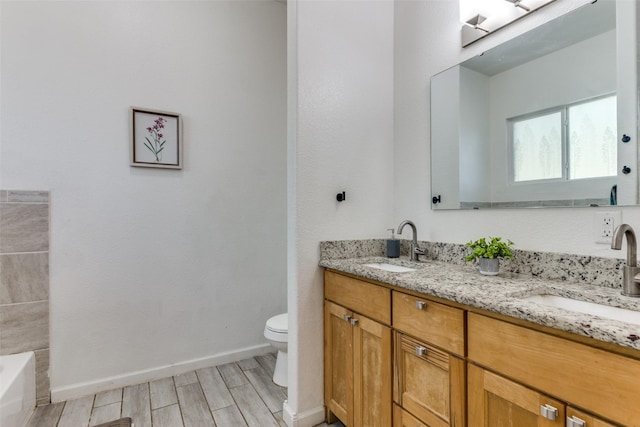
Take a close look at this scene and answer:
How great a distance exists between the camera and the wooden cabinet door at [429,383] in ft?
3.45

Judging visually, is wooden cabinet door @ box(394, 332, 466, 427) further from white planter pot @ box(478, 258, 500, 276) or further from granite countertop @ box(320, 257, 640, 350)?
white planter pot @ box(478, 258, 500, 276)

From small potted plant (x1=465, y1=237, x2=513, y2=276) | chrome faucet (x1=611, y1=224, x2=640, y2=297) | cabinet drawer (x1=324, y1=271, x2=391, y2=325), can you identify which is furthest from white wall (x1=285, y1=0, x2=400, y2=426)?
chrome faucet (x1=611, y1=224, x2=640, y2=297)

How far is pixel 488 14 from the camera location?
60.8 inches

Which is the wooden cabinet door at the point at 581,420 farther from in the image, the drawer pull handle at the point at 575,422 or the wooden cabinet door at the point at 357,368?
the wooden cabinet door at the point at 357,368

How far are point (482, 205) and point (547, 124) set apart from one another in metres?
0.45

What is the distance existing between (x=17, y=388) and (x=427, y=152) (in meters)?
2.57

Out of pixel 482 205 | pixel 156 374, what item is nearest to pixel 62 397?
pixel 156 374

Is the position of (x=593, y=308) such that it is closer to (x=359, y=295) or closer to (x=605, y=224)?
(x=605, y=224)

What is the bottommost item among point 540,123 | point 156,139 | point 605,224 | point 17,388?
point 17,388

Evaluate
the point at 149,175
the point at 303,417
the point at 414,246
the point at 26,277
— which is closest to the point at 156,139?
the point at 149,175

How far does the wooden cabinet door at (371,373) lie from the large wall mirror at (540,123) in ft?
2.67

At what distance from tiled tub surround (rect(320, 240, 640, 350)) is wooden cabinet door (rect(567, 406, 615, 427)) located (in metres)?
0.19

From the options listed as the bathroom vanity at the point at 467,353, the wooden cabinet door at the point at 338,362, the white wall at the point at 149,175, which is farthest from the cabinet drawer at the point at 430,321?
the white wall at the point at 149,175

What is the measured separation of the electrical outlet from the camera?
114cm
